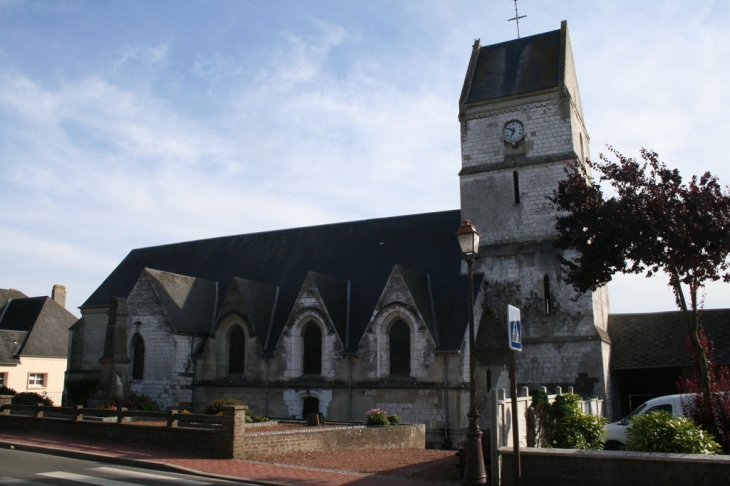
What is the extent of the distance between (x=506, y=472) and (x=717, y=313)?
680 inches

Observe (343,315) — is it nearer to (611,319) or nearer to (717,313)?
(611,319)

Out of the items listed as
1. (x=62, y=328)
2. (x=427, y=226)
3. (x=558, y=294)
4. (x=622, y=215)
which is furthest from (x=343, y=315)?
(x=62, y=328)

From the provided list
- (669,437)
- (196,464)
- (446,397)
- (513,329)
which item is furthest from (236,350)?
(669,437)

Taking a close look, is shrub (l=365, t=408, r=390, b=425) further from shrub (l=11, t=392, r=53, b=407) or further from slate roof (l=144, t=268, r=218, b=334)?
shrub (l=11, t=392, r=53, b=407)

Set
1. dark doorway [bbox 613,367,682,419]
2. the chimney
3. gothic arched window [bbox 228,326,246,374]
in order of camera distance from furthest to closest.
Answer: the chimney < gothic arched window [bbox 228,326,246,374] < dark doorway [bbox 613,367,682,419]

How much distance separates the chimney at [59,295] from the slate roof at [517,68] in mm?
37033

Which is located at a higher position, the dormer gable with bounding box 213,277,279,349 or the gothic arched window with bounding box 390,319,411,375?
the dormer gable with bounding box 213,277,279,349

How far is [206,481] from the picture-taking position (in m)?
11.3

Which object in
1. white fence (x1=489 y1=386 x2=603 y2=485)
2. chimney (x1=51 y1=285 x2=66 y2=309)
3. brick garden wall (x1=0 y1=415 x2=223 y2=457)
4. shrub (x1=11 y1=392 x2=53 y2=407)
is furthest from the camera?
chimney (x1=51 y1=285 x2=66 y2=309)

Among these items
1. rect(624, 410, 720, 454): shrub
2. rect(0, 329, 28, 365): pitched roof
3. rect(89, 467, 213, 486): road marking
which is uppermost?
rect(0, 329, 28, 365): pitched roof

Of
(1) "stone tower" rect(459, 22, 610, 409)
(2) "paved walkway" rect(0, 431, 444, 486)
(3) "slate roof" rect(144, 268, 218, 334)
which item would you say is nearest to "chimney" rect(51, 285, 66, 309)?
(3) "slate roof" rect(144, 268, 218, 334)

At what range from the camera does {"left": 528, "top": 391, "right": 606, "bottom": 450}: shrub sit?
1203 centimetres

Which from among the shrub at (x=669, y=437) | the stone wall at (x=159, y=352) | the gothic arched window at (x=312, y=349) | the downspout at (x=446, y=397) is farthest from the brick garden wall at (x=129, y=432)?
the downspout at (x=446, y=397)

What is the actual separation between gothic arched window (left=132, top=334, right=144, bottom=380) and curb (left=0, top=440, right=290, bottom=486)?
10.2 metres
